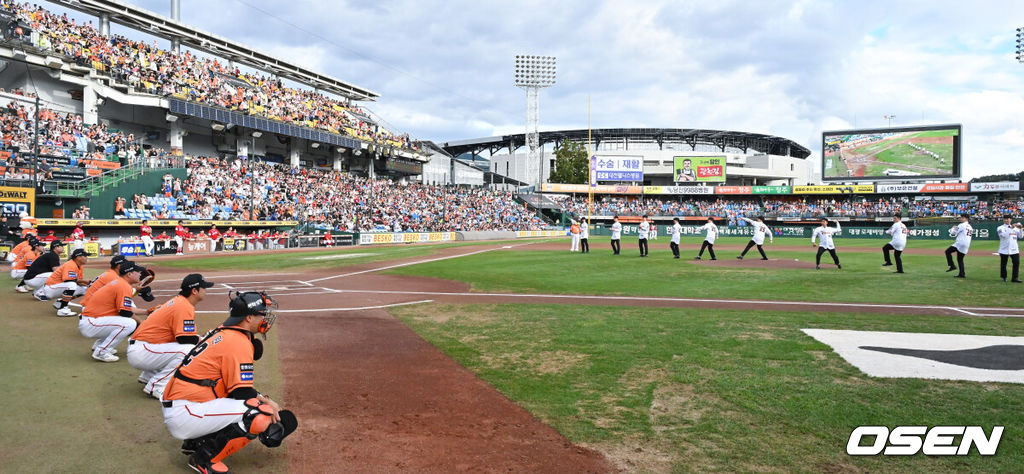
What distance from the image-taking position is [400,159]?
217 feet

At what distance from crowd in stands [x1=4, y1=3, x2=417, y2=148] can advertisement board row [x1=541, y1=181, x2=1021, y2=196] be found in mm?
29931

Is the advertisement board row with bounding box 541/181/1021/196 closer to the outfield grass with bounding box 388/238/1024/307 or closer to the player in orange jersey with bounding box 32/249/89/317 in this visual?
the outfield grass with bounding box 388/238/1024/307

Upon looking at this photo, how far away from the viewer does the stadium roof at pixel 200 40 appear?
4056cm

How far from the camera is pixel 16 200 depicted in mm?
26000

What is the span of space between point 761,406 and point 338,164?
2266 inches

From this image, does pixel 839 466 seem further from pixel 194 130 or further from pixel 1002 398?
pixel 194 130

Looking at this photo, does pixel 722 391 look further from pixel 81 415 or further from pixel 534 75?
pixel 534 75

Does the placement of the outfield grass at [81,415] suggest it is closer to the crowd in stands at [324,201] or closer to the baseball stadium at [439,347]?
the baseball stadium at [439,347]

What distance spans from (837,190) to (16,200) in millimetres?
78093

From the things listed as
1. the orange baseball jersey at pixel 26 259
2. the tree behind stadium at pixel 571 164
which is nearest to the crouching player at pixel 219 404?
the orange baseball jersey at pixel 26 259

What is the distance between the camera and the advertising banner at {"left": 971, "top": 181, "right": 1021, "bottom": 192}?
62.3m

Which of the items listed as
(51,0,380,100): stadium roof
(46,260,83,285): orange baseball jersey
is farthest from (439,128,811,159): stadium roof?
(46,260,83,285): orange baseball jersey

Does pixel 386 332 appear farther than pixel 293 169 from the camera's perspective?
No

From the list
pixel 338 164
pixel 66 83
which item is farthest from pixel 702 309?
pixel 338 164
